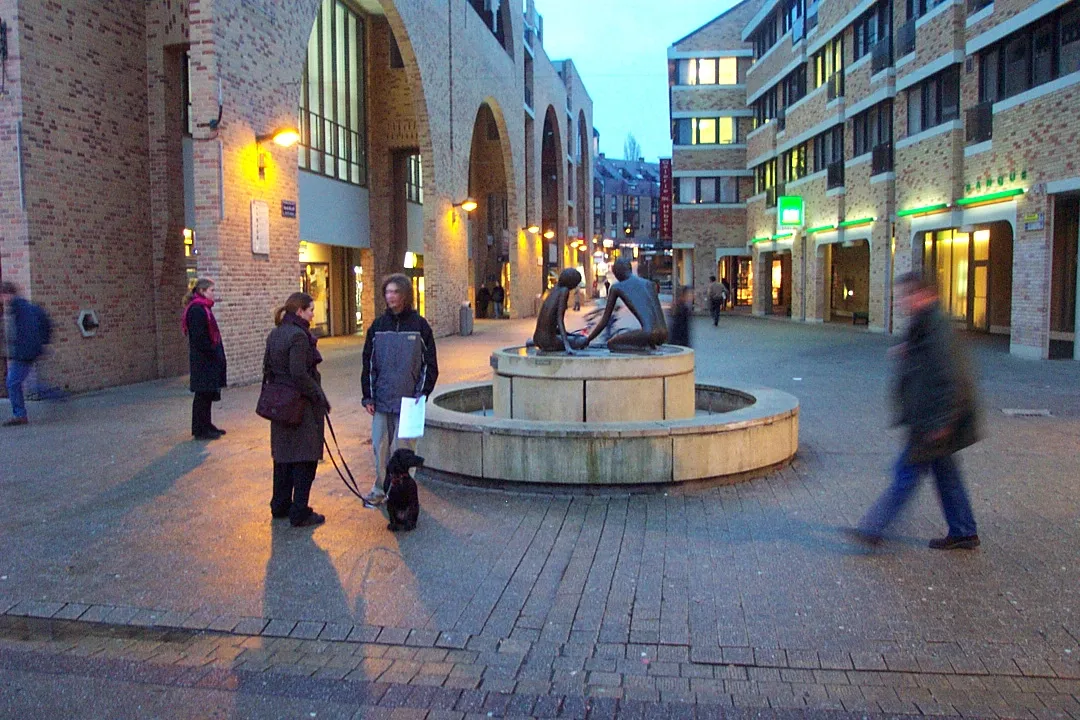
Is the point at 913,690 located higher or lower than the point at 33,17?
lower

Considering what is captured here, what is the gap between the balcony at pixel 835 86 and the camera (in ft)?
95.8

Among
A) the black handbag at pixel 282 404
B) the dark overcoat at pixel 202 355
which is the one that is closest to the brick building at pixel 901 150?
the dark overcoat at pixel 202 355

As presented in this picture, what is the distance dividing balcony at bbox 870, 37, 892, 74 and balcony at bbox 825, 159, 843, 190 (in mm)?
4114

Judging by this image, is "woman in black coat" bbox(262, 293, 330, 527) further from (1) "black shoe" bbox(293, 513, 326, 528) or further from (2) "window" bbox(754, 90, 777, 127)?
(2) "window" bbox(754, 90, 777, 127)

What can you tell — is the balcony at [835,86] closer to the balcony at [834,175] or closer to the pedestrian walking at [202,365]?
the balcony at [834,175]

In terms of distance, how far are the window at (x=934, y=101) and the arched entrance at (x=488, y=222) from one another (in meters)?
17.0

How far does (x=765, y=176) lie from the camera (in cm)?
3944

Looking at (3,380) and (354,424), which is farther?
(3,380)

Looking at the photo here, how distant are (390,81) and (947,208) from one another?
1565 centimetres

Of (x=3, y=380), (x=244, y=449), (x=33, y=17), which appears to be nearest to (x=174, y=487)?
(x=244, y=449)

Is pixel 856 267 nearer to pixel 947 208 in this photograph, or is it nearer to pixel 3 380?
pixel 947 208

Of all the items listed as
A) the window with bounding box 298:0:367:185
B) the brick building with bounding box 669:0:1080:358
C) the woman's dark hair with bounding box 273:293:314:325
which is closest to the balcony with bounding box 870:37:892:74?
the brick building with bounding box 669:0:1080:358

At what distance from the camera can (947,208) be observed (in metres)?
21.0

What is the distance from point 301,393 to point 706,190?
130ft
